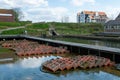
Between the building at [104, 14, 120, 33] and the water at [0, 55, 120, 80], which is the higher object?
the building at [104, 14, 120, 33]

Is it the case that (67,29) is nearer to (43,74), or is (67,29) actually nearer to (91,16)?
(91,16)

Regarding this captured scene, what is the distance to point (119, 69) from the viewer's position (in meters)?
17.6

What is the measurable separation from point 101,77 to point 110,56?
19.2 ft

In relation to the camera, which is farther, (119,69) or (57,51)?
(57,51)

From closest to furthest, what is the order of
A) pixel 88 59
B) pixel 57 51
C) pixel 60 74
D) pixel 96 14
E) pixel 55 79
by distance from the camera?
pixel 55 79 → pixel 60 74 → pixel 88 59 → pixel 57 51 → pixel 96 14

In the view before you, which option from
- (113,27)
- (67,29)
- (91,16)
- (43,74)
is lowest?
(43,74)

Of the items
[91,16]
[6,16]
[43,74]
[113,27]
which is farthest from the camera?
[91,16]

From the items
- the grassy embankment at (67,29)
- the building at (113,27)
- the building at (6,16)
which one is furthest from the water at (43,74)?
the building at (6,16)

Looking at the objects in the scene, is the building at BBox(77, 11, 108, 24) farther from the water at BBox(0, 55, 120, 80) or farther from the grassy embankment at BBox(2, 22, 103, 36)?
the water at BBox(0, 55, 120, 80)

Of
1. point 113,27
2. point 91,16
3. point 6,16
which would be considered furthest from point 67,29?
point 91,16

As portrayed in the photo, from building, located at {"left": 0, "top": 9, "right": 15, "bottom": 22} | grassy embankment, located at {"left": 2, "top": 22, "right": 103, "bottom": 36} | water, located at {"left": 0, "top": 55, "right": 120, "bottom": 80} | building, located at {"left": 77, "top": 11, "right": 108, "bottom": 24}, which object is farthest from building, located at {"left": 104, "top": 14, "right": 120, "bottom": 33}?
building, located at {"left": 77, "top": 11, "right": 108, "bottom": 24}

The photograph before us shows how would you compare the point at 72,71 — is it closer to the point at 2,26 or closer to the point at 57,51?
the point at 57,51

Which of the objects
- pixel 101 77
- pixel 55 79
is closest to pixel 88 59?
pixel 101 77

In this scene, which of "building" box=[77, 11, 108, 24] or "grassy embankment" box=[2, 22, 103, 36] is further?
"building" box=[77, 11, 108, 24]
